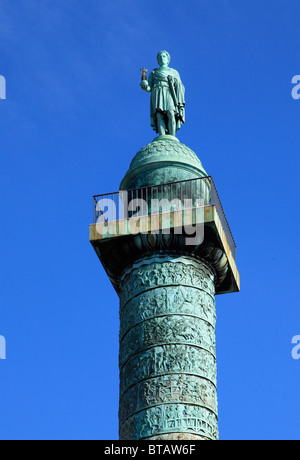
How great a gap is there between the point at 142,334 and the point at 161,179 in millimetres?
2856

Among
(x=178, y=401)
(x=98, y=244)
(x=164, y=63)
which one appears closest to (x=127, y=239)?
(x=98, y=244)

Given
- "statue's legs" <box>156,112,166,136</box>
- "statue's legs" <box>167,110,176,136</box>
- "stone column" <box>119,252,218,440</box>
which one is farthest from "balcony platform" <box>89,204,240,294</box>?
"statue's legs" <box>156,112,166,136</box>

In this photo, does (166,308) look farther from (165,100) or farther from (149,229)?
(165,100)

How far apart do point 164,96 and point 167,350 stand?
5.33m

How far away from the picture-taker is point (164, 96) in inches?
773

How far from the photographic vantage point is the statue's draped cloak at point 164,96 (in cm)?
1956

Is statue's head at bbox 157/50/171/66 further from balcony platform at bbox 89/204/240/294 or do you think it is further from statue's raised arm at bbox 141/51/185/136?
balcony platform at bbox 89/204/240/294

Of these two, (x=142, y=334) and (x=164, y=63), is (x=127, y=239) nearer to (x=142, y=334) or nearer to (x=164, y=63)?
(x=142, y=334)

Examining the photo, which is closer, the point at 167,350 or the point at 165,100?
the point at 167,350

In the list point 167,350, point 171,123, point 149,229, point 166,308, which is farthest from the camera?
point 171,123

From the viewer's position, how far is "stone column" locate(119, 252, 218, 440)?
15.7 metres

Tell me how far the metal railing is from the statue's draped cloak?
78.6 inches

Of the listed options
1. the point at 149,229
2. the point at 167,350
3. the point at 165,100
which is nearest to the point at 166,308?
the point at 167,350

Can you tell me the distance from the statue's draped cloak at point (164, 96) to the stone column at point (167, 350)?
338 centimetres
